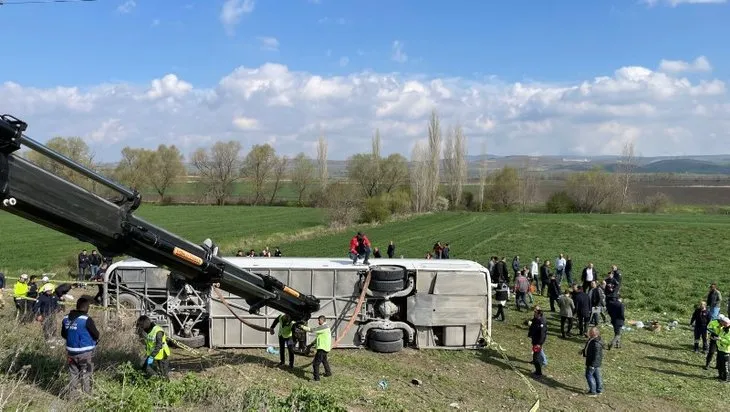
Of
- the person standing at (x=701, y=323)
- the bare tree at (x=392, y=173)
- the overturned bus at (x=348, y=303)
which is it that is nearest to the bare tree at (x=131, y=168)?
the bare tree at (x=392, y=173)

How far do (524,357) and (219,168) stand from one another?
252ft

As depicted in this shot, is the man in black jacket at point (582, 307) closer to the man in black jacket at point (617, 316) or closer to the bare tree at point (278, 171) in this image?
the man in black jacket at point (617, 316)

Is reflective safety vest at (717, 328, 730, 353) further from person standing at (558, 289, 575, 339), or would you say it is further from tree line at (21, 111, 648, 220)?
tree line at (21, 111, 648, 220)

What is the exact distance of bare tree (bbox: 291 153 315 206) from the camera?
83.9 m

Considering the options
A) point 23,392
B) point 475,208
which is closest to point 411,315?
point 23,392

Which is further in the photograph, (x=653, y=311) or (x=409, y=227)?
(x=409, y=227)

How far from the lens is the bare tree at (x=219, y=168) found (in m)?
83.3

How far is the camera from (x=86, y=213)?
637 cm

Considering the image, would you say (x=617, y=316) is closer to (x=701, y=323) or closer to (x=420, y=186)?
(x=701, y=323)

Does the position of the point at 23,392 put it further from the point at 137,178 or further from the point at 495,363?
the point at 137,178

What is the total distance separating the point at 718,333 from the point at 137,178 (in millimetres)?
78710

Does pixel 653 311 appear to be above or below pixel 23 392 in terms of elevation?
below

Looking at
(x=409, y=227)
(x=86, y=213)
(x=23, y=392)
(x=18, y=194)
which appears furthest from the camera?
(x=409, y=227)

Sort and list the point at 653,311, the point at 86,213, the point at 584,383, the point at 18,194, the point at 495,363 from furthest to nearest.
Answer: the point at 653,311 < the point at 495,363 < the point at 584,383 < the point at 86,213 < the point at 18,194
